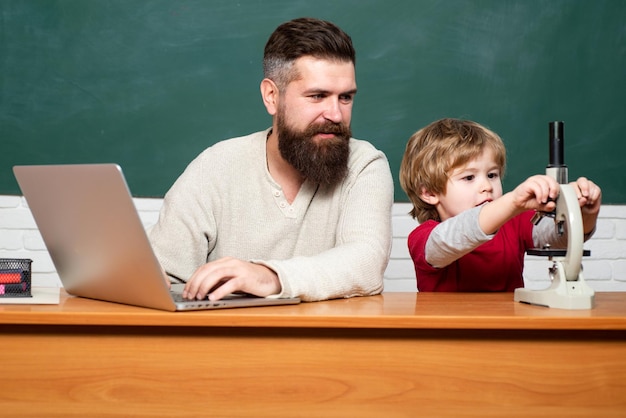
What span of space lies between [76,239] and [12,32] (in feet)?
5.94

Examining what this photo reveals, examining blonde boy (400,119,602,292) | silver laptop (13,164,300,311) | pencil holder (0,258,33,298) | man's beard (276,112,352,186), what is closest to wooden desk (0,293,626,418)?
silver laptop (13,164,300,311)

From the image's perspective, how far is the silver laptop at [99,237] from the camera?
4.12ft

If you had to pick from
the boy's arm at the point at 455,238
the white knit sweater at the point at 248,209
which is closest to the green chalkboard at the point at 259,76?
the white knit sweater at the point at 248,209

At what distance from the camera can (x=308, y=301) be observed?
4.98 ft

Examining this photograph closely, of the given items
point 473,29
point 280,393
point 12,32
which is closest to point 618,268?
point 473,29

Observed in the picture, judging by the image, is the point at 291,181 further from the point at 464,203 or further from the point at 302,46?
the point at 464,203

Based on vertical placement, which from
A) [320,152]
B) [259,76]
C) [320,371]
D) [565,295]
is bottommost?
[320,371]

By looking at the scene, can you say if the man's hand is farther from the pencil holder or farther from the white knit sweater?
the white knit sweater

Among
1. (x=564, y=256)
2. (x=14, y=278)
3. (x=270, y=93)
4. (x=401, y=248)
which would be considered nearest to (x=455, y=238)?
(x=564, y=256)

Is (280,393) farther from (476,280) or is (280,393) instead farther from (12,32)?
(12,32)

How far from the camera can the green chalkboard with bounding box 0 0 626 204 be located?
295cm

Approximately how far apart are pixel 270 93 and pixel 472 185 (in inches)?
24.1

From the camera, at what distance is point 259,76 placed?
2.98 meters

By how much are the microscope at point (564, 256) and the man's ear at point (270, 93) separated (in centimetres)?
87
